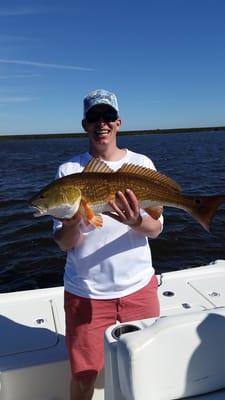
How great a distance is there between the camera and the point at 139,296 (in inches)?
122

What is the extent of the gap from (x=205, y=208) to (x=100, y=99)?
1081 mm

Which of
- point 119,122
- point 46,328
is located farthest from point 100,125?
point 46,328

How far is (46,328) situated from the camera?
4.05m

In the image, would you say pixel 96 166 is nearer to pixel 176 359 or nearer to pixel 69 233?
pixel 69 233

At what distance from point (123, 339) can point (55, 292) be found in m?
2.65

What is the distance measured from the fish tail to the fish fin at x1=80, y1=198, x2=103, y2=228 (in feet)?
2.45

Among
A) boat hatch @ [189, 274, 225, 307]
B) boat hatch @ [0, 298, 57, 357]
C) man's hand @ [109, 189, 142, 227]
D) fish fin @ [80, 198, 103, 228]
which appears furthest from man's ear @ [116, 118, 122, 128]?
boat hatch @ [189, 274, 225, 307]

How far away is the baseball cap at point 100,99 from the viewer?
311cm

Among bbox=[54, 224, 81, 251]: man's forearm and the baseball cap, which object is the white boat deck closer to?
bbox=[54, 224, 81, 251]: man's forearm

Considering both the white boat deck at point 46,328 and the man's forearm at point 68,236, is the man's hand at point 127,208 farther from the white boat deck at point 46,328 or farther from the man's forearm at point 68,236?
the white boat deck at point 46,328

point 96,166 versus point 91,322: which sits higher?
point 96,166

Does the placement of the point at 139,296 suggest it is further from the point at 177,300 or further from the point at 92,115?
the point at 177,300

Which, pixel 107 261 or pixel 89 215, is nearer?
pixel 89 215

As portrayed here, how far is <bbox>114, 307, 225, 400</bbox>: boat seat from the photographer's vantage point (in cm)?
218
